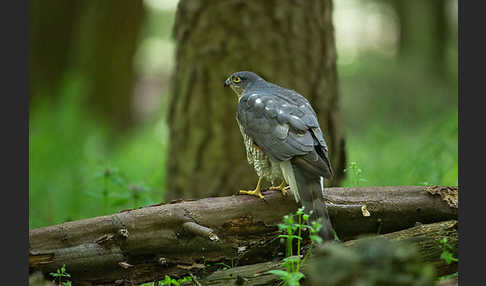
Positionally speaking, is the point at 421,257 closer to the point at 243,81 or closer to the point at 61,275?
the point at 61,275

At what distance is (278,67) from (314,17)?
0.65 meters

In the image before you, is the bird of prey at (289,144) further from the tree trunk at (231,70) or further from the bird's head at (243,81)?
the tree trunk at (231,70)

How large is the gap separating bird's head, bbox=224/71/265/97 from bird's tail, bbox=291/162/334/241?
1.29m

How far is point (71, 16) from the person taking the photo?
9688mm

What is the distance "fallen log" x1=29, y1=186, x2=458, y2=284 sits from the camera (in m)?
2.70

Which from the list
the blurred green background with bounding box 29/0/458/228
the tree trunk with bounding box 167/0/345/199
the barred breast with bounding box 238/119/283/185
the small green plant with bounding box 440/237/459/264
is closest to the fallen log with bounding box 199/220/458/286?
the small green plant with bounding box 440/237/459/264

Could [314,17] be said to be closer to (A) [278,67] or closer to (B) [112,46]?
(A) [278,67]

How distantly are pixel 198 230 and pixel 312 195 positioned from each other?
2.35 feet

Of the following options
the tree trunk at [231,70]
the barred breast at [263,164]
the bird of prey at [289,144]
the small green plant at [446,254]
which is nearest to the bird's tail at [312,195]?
the bird of prey at [289,144]

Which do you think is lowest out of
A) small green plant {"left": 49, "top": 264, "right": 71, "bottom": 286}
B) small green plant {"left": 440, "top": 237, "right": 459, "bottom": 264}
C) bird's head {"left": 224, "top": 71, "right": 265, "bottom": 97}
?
small green plant {"left": 49, "top": 264, "right": 71, "bottom": 286}

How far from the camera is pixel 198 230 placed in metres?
2.77

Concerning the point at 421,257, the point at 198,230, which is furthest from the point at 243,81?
the point at 421,257

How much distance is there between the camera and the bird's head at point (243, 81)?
413 cm

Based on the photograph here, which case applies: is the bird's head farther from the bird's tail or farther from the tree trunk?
the bird's tail
